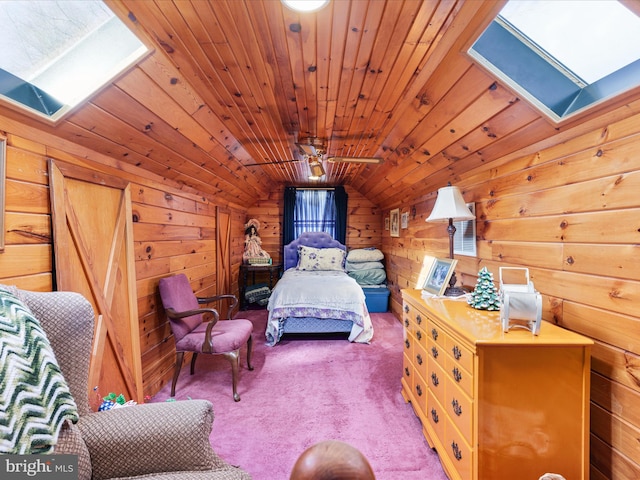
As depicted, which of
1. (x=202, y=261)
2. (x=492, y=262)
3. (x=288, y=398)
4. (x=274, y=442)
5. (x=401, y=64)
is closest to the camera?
(x=401, y=64)

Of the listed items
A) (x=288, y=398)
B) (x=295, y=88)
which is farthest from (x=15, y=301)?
(x=288, y=398)

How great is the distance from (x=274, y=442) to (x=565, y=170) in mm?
2258

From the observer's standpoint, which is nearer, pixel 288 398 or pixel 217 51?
pixel 217 51

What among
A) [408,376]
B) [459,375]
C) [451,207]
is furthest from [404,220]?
[459,375]

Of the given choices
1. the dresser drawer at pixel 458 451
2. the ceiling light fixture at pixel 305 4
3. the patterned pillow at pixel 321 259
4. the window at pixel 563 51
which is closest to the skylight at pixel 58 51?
the ceiling light fixture at pixel 305 4

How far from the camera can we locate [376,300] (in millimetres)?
4688

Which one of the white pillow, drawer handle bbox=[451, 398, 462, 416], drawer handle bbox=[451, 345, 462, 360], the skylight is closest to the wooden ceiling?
the skylight

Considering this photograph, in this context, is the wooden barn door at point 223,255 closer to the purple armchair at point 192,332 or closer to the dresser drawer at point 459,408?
the purple armchair at point 192,332

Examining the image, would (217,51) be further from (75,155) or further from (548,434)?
(548,434)

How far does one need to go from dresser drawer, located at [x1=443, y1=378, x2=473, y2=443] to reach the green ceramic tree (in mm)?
494

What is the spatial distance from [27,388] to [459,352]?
5.25ft

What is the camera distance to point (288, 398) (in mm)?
2275

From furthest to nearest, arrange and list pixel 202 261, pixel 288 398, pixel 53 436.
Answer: pixel 202 261, pixel 288 398, pixel 53 436

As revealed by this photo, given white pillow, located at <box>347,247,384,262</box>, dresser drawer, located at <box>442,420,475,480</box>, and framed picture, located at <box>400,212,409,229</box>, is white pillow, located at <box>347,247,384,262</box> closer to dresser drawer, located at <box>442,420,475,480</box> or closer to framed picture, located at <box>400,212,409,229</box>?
framed picture, located at <box>400,212,409,229</box>
